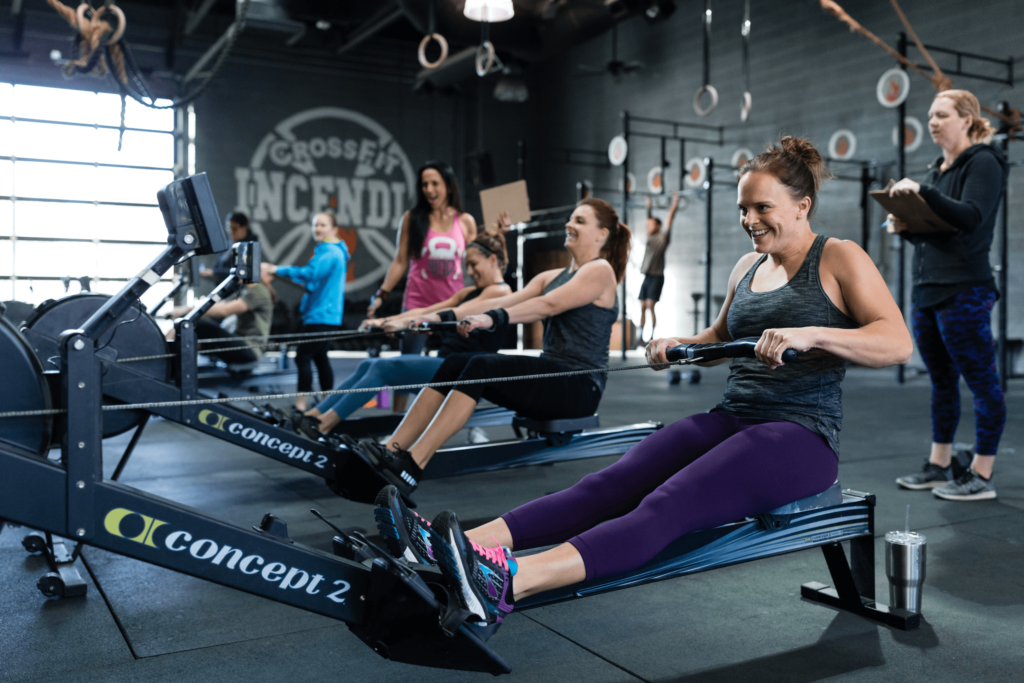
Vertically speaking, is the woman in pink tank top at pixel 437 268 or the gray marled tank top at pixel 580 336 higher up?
the woman in pink tank top at pixel 437 268

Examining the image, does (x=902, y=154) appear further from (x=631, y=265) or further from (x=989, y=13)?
(x=631, y=265)

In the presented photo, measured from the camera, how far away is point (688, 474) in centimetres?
153

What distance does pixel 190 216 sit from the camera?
1.67m

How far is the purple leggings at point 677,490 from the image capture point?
4.69ft

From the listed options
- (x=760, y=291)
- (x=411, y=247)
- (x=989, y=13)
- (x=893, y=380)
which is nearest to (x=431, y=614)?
(x=760, y=291)

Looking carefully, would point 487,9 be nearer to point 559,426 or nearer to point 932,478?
point 559,426

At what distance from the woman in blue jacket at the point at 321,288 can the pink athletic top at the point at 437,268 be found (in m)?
0.73

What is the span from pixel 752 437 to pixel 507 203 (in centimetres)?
234

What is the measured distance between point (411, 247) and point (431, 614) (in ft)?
9.16

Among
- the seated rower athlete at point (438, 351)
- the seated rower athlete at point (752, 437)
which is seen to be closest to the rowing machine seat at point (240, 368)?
the seated rower athlete at point (438, 351)

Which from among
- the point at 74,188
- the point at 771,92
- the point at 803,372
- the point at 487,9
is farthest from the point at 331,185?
the point at 803,372

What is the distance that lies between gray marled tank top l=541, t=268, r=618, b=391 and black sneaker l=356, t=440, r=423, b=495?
0.59 m

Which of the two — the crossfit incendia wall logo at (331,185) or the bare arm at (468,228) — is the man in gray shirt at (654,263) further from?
the crossfit incendia wall logo at (331,185)

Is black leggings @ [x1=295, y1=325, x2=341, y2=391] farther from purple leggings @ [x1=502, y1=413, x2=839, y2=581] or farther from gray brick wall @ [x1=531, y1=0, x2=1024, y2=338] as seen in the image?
gray brick wall @ [x1=531, y1=0, x2=1024, y2=338]
